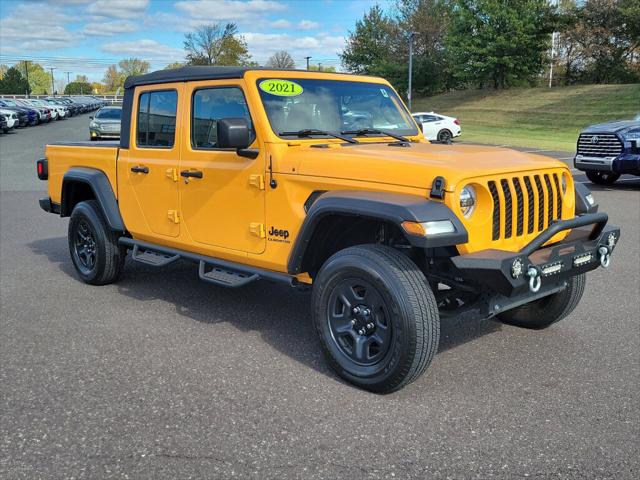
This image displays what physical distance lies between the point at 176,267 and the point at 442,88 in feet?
174

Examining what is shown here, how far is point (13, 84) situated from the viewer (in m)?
96.6

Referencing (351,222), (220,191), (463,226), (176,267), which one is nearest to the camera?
(463,226)

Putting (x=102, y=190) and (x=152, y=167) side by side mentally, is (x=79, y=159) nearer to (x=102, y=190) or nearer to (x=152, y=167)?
(x=102, y=190)

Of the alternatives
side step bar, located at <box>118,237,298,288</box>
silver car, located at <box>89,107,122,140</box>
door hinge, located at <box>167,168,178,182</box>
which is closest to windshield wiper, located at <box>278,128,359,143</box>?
side step bar, located at <box>118,237,298,288</box>

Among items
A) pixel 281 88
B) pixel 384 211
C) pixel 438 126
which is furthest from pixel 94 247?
pixel 438 126

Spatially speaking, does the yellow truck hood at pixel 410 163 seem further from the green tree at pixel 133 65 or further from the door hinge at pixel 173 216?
the green tree at pixel 133 65

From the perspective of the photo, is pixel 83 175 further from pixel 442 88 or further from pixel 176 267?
pixel 442 88

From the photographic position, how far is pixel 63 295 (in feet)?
20.0

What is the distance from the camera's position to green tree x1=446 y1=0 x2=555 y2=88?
4691cm

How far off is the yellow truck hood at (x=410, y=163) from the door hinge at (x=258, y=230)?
1.73ft

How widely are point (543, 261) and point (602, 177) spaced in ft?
38.5

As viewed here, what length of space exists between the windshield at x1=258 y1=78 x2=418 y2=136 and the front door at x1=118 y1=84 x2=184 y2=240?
979 mm

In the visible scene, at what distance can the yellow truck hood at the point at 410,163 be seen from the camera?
3709 mm

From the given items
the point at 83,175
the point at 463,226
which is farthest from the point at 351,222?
the point at 83,175
